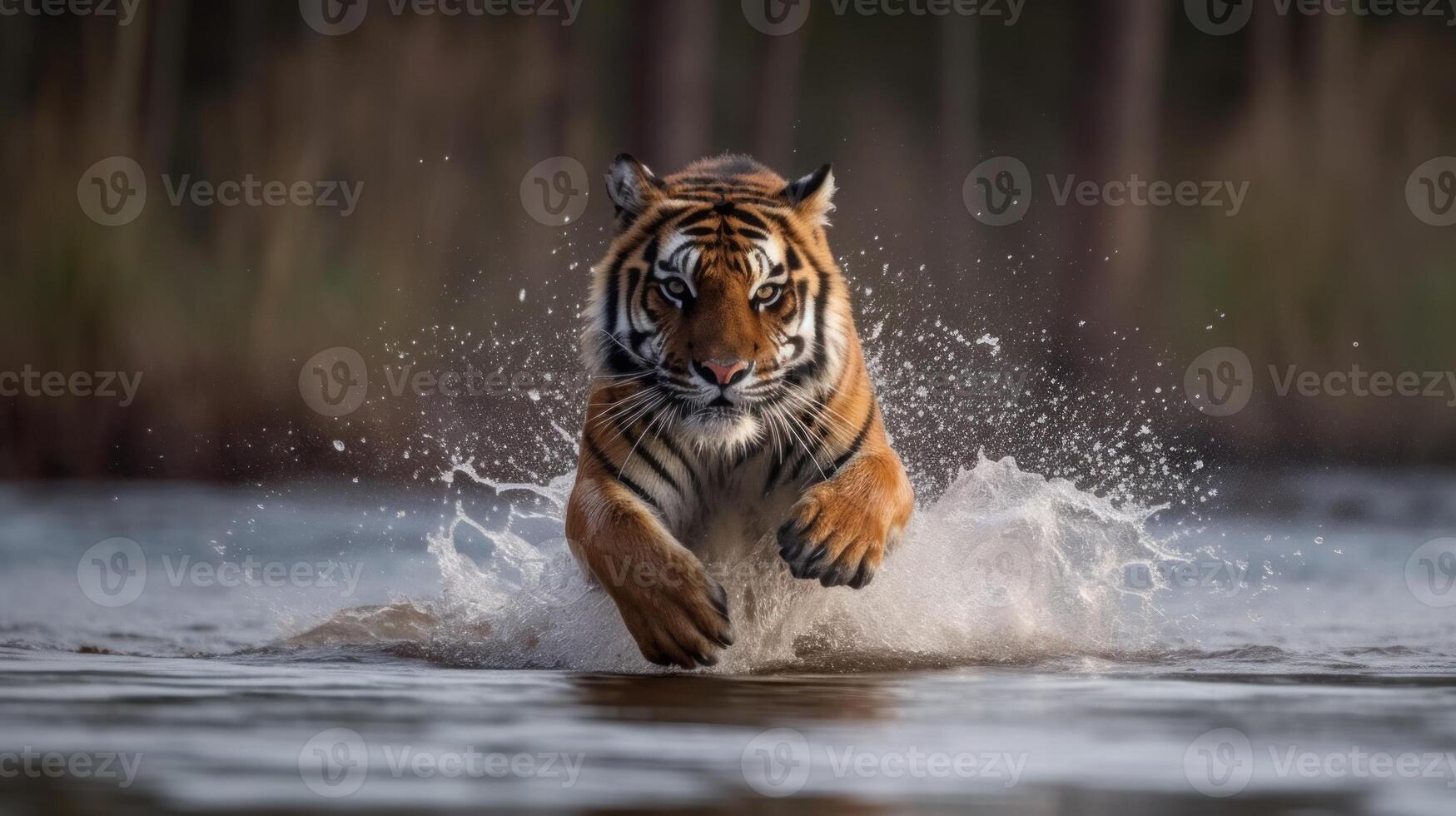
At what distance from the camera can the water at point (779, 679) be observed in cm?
245

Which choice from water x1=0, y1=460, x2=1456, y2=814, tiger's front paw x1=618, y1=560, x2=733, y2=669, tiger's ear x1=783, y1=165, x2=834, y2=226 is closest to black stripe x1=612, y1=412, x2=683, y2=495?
water x1=0, y1=460, x2=1456, y2=814

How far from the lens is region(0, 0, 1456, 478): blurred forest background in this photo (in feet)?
36.1

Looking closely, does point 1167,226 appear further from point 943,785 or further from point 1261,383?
point 943,785

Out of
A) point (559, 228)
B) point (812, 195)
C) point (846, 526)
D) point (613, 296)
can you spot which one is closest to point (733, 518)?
point (846, 526)

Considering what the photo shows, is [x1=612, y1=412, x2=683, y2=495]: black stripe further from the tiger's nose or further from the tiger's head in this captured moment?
the tiger's nose

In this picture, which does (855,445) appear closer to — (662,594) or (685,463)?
(685,463)

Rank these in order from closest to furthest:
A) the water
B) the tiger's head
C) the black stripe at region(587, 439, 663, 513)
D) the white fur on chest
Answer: the water
the tiger's head
the black stripe at region(587, 439, 663, 513)
the white fur on chest

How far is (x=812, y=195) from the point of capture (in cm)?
450

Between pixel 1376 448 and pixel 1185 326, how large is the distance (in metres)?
2.46

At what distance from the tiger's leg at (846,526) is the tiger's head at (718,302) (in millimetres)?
244

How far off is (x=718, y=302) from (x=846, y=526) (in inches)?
22.4

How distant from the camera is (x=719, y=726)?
295cm

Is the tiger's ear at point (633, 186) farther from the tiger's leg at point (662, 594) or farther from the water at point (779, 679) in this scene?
the water at point (779, 679)

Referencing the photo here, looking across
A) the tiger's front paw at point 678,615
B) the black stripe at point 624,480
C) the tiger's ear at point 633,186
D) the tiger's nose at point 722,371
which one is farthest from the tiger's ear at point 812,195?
the tiger's front paw at point 678,615
